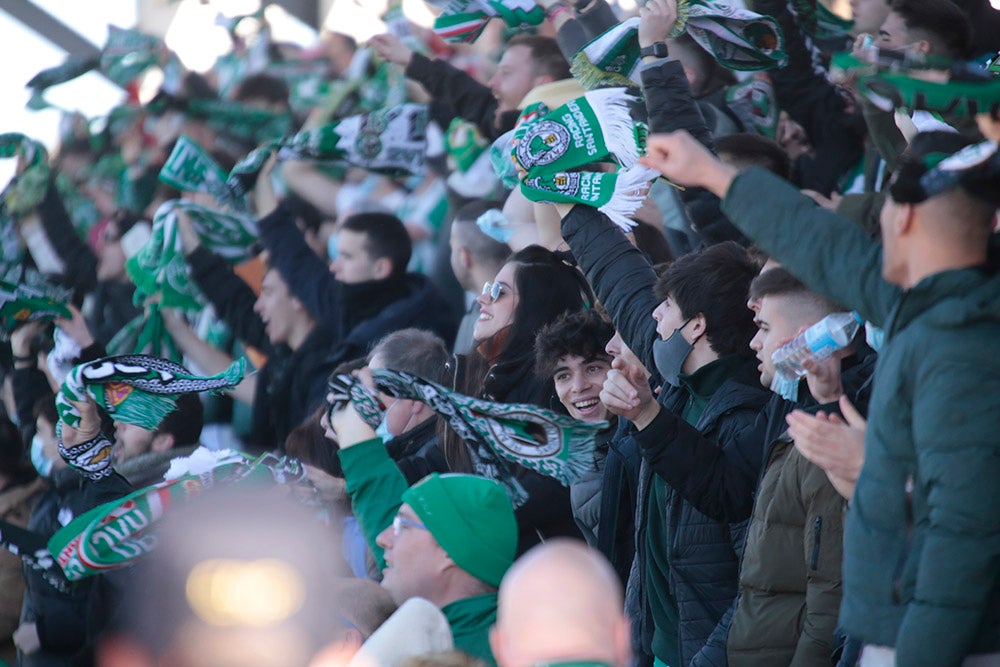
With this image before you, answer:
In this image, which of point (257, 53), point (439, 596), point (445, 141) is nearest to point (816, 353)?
point (439, 596)

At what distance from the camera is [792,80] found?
6277 mm

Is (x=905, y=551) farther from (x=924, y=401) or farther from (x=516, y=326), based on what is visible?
(x=516, y=326)

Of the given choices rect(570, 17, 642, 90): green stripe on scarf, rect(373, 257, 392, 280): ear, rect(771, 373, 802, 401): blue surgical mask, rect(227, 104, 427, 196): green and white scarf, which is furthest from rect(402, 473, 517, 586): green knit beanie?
rect(227, 104, 427, 196): green and white scarf

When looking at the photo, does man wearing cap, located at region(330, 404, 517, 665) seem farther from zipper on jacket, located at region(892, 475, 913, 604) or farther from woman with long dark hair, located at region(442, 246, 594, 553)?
woman with long dark hair, located at region(442, 246, 594, 553)

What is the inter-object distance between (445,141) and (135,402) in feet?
8.29

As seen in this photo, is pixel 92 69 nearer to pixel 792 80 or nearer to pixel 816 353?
pixel 792 80

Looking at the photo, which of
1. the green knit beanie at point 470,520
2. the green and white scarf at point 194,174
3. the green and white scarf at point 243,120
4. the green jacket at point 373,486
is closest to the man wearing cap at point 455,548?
the green knit beanie at point 470,520

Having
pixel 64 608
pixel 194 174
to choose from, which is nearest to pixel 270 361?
pixel 194 174

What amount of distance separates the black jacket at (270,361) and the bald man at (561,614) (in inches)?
158

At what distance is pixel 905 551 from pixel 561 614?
902 millimetres

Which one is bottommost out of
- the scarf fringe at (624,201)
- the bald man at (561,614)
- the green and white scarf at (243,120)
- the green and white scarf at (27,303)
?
the green and white scarf at (243,120)

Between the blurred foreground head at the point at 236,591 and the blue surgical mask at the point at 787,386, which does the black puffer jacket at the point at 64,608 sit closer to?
the blurred foreground head at the point at 236,591

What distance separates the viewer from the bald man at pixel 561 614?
2.19 m

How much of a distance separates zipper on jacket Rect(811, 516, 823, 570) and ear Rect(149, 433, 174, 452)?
11.6 feet
